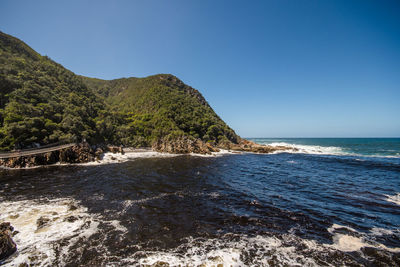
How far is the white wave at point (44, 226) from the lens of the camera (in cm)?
664

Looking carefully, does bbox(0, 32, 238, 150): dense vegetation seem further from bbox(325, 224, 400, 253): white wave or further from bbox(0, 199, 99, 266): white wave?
bbox(325, 224, 400, 253): white wave

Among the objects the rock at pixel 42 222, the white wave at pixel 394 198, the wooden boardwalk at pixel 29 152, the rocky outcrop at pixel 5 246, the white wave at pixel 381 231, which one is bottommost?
the white wave at pixel 394 198

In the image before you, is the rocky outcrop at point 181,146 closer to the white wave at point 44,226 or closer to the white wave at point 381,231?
the white wave at point 44,226

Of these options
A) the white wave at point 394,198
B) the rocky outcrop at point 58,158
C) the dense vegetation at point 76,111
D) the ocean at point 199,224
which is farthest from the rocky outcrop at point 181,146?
the white wave at point 394,198

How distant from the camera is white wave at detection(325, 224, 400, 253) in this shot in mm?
7332

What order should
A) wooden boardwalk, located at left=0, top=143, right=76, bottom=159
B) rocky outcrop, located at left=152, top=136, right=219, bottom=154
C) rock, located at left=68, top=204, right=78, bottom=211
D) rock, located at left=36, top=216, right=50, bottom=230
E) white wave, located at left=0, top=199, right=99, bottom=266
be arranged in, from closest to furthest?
white wave, located at left=0, top=199, right=99, bottom=266 < rock, located at left=36, top=216, right=50, bottom=230 < rock, located at left=68, top=204, right=78, bottom=211 < wooden boardwalk, located at left=0, top=143, right=76, bottom=159 < rocky outcrop, located at left=152, top=136, right=219, bottom=154

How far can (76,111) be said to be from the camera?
39469mm

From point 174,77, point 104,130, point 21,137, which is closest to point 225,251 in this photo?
point 21,137

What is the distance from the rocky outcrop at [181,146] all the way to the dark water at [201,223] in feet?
95.4

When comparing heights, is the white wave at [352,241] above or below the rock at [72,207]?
below

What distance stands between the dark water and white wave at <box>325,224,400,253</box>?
0.17ft

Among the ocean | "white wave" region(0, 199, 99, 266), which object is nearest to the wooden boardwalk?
the ocean

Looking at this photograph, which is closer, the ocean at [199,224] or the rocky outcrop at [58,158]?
the ocean at [199,224]

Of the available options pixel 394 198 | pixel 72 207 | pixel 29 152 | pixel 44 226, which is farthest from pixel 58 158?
pixel 394 198
